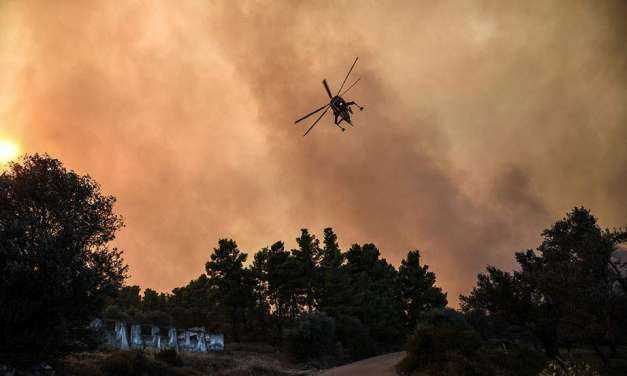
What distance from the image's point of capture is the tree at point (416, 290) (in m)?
81.8

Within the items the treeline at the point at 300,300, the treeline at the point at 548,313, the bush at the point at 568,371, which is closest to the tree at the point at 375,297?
the treeline at the point at 300,300

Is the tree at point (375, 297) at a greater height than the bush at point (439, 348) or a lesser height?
greater

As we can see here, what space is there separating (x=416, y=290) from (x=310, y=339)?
4117 centimetres

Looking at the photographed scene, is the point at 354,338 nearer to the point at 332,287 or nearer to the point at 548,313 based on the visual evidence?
the point at 332,287

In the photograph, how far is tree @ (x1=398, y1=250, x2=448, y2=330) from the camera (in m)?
81.8

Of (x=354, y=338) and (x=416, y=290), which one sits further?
(x=416, y=290)

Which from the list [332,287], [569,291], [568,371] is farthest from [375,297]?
[568,371]

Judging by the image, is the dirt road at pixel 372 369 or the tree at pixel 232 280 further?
the tree at pixel 232 280

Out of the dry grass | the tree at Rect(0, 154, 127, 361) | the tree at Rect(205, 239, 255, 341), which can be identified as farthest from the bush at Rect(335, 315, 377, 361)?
the tree at Rect(0, 154, 127, 361)

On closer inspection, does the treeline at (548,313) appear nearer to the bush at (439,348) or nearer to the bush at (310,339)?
the bush at (439,348)

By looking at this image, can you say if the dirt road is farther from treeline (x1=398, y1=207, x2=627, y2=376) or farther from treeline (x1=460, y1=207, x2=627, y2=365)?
treeline (x1=460, y1=207, x2=627, y2=365)

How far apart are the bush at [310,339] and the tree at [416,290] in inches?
1424

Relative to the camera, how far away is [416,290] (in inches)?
3287

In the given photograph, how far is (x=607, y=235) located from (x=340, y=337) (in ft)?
128
